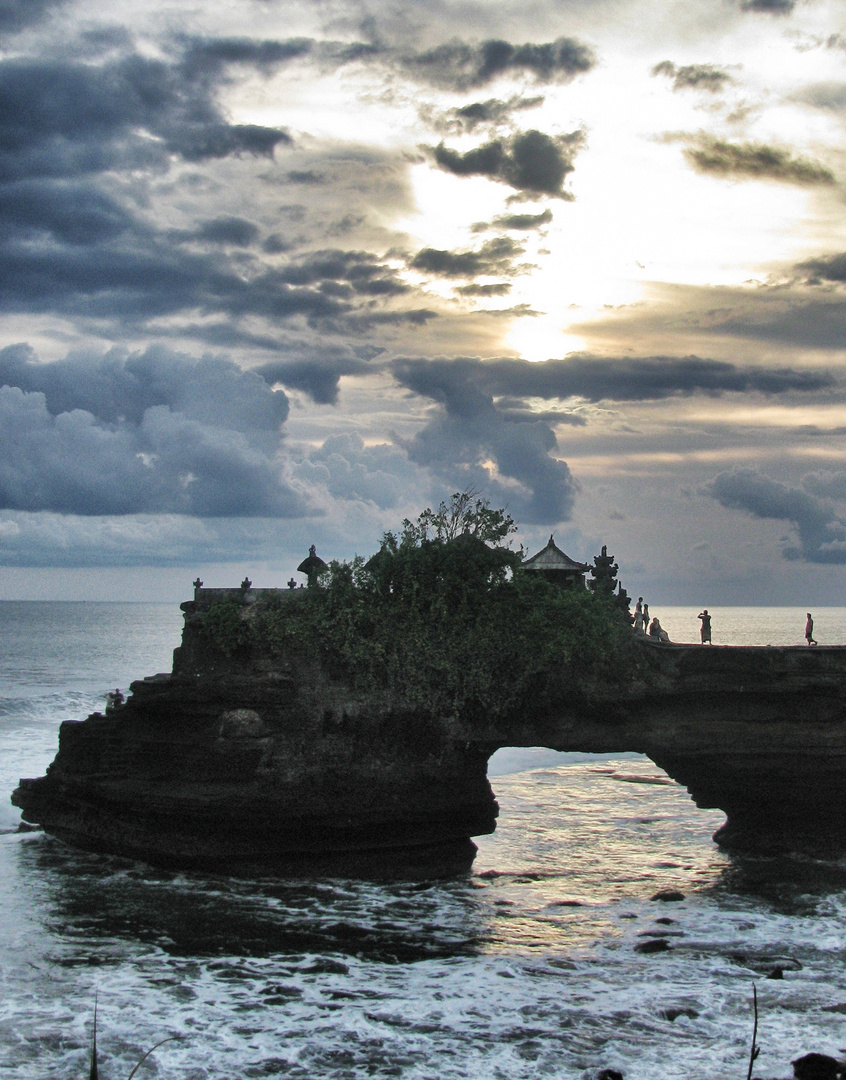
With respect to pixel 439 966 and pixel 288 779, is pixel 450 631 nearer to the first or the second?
pixel 288 779

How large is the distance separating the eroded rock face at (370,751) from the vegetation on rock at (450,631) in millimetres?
451

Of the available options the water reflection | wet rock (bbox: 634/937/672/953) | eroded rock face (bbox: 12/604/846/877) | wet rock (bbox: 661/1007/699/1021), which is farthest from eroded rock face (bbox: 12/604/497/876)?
wet rock (bbox: 661/1007/699/1021)

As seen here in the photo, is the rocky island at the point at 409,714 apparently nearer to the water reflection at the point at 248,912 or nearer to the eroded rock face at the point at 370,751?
the eroded rock face at the point at 370,751

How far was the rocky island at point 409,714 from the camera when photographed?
1820cm

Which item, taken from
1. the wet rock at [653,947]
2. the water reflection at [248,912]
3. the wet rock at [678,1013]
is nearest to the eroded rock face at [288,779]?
the water reflection at [248,912]

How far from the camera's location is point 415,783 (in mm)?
18328

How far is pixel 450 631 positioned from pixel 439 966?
22.4ft

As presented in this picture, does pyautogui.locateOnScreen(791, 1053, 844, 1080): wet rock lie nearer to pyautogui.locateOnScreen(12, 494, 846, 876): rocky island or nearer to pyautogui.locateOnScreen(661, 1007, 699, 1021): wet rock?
pyautogui.locateOnScreen(661, 1007, 699, 1021): wet rock

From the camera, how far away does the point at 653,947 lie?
1429 centimetres

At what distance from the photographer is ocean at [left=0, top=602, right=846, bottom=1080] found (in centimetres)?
1089

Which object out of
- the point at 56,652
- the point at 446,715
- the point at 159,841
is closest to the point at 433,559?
the point at 446,715

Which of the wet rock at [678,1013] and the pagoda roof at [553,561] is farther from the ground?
the pagoda roof at [553,561]

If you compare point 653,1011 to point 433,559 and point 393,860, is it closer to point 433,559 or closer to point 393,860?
point 393,860

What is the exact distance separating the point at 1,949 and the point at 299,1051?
6049 mm
